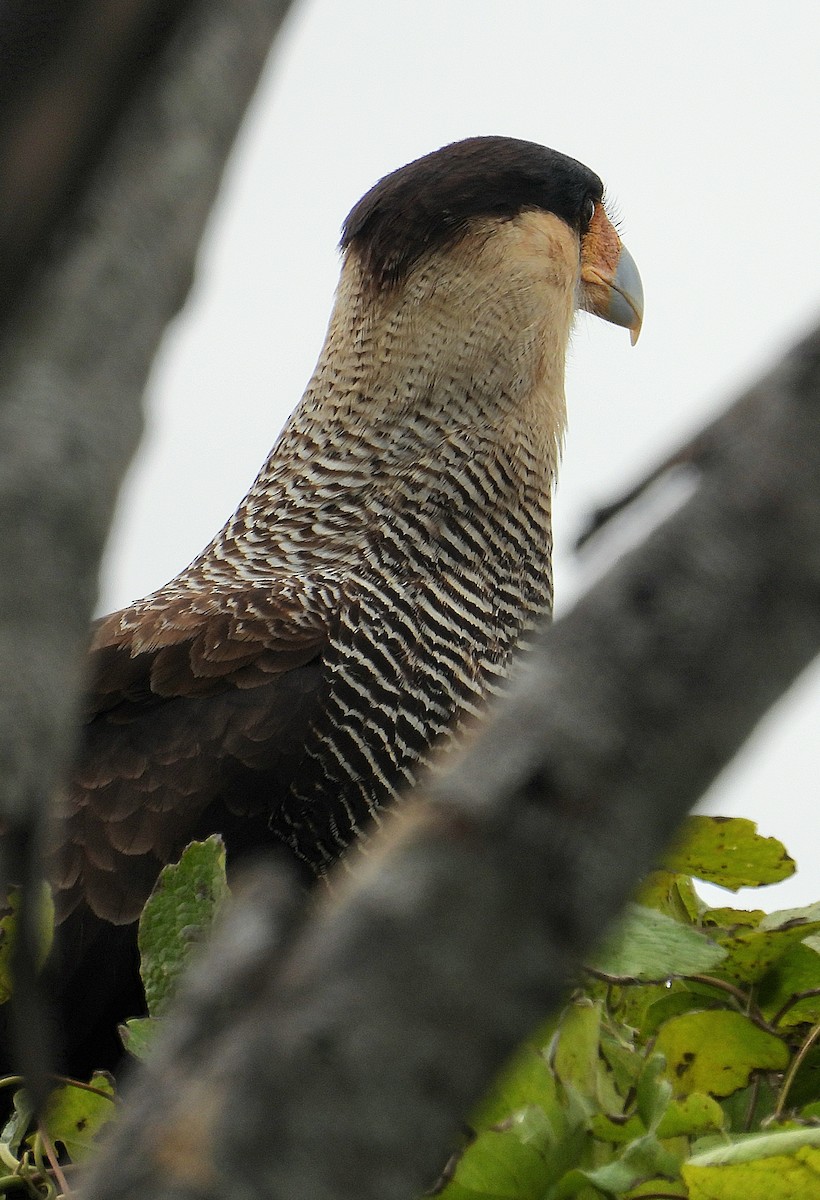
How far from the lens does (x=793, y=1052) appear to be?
1767mm

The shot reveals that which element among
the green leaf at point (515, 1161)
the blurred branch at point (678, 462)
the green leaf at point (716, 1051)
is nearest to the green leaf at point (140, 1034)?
the green leaf at point (515, 1161)

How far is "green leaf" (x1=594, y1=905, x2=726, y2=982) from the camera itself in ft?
4.98

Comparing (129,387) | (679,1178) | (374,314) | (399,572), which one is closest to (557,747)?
(129,387)

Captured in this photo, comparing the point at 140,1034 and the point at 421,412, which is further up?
the point at 421,412

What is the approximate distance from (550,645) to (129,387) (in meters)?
0.24

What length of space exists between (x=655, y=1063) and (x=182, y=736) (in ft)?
5.27

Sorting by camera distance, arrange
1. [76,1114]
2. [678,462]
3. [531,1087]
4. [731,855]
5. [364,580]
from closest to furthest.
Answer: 1. [678,462]
2. [531,1087]
3. [76,1114]
4. [731,855]
5. [364,580]

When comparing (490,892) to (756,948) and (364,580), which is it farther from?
(364,580)

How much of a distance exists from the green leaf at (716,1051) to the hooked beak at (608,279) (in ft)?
9.01

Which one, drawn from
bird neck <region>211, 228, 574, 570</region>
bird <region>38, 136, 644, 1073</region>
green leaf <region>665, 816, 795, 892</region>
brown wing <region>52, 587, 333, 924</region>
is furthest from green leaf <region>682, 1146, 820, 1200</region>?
bird neck <region>211, 228, 574, 570</region>

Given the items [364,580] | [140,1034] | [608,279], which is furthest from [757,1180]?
[608,279]

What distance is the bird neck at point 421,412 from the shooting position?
3354 millimetres

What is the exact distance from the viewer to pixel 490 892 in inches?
25.1

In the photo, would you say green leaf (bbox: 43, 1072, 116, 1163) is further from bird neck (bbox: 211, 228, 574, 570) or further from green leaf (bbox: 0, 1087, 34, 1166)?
bird neck (bbox: 211, 228, 574, 570)
